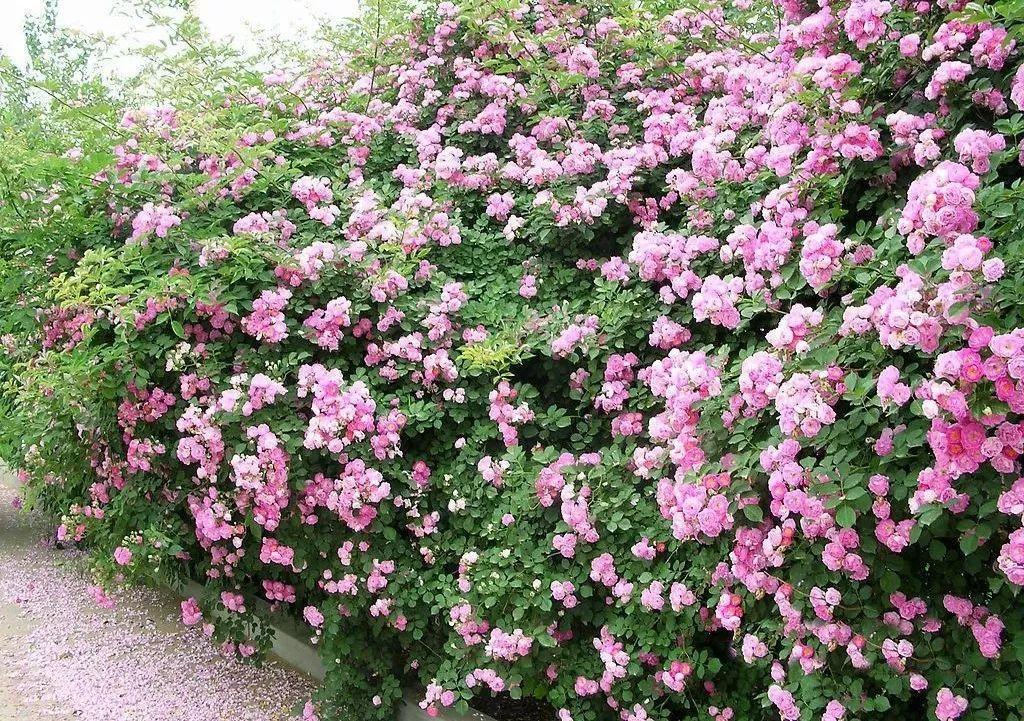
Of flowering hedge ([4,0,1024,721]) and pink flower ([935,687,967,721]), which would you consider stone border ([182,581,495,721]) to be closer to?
→ flowering hedge ([4,0,1024,721])

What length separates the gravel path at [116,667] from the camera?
346cm

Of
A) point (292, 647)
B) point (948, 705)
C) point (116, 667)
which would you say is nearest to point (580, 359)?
point (948, 705)

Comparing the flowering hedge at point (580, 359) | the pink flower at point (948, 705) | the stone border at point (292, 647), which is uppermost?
the flowering hedge at point (580, 359)

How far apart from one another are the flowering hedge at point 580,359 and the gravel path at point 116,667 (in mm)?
289

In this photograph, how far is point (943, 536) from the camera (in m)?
1.78

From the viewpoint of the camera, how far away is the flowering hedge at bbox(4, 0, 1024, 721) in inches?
70.9

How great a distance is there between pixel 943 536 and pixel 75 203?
3.34 m

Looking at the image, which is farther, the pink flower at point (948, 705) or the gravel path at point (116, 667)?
the gravel path at point (116, 667)

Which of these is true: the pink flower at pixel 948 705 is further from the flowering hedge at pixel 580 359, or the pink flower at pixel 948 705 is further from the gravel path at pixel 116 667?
the gravel path at pixel 116 667

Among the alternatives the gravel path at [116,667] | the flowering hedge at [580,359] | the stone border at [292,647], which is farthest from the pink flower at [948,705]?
the gravel path at [116,667]

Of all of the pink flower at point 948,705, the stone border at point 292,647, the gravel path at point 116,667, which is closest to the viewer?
the pink flower at point 948,705

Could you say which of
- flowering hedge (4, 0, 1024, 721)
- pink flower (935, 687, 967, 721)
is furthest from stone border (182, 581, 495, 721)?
pink flower (935, 687, 967, 721)

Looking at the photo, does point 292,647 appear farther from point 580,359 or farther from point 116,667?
point 580,359

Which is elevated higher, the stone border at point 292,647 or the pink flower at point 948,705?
the pink flower at point 948,705
